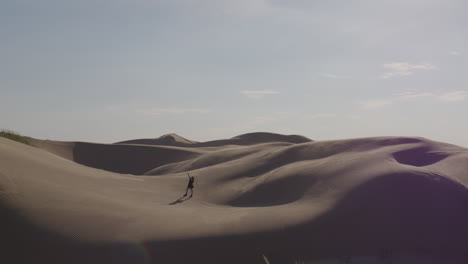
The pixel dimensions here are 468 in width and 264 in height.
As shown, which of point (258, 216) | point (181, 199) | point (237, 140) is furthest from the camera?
point (237, 140)

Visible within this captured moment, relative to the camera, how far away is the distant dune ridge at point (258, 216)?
799cm

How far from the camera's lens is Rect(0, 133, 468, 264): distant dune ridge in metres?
7.99

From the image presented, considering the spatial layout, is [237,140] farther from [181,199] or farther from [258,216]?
[258,216]

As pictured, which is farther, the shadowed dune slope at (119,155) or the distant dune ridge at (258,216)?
the shadowed dune slope at (119,155)

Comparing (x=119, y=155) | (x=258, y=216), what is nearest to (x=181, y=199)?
(x=258, y=216)

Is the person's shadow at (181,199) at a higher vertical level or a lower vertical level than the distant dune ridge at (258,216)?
lower

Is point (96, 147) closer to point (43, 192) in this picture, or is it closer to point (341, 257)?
point (43, 192)

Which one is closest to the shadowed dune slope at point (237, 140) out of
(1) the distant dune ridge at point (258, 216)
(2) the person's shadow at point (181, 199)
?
(1) the distant dune ridge at point (258, 216)

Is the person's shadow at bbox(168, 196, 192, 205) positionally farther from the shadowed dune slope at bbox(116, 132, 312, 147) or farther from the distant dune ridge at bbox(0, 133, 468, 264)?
the shadowed dune slope at bbox(116, 132, 312, 147)

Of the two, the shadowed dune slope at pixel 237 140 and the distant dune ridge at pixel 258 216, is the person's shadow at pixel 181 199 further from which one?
the shadowed dune slope at pixel 237 140

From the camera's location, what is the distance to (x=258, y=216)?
10.0 m

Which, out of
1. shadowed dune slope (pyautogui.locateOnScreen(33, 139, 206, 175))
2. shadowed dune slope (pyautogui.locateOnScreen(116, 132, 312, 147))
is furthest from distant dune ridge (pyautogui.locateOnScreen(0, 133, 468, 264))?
shadowed dune slope (pyautogui.locateOnScreen(116, 132, 312, 147))

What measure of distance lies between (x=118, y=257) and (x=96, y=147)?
34043 millimetres

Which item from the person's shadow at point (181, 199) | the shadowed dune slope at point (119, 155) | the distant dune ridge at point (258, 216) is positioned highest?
the distant dune ridge at point (258, 216)
